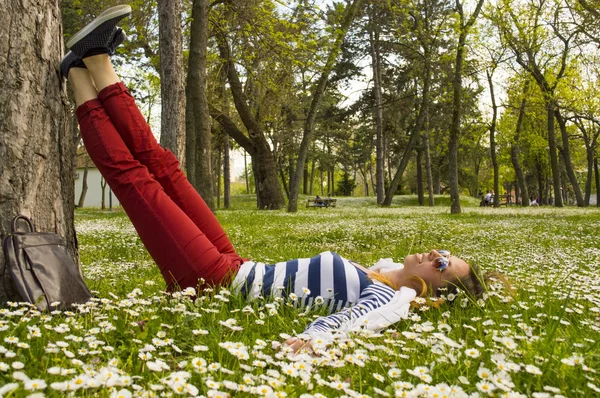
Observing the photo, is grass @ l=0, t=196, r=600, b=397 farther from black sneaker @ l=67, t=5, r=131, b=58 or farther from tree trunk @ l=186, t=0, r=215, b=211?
tree trunk @ l=186, t=0, r=215, b=211

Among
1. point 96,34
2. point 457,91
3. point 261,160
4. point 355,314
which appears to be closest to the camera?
point 355,314

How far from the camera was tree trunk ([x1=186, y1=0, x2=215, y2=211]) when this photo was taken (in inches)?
468

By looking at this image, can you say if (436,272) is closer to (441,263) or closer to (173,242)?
(441,263)

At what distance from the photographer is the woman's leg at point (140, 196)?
128 inches

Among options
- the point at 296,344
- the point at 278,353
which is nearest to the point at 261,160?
the point at 296,344

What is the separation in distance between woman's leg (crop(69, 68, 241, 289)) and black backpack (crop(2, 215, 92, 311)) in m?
0.52

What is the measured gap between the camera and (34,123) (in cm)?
316

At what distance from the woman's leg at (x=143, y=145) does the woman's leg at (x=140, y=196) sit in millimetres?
74

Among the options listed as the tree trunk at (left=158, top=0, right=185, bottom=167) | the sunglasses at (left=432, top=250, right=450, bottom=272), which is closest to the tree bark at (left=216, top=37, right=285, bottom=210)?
the tree trunk at (left=158, top=0, right=185, bottom=167)

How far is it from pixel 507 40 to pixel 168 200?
68.1 ft

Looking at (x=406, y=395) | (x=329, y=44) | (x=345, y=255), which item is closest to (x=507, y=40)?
(x=329, y=44)

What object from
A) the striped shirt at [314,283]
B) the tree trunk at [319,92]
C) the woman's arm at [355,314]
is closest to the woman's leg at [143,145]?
the striped shirt at [314,283]

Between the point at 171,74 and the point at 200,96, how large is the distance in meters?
2.98

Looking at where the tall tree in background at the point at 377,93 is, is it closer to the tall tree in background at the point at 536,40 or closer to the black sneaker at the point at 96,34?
the tall tree in background at the point at 536,40
